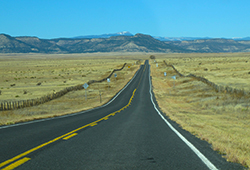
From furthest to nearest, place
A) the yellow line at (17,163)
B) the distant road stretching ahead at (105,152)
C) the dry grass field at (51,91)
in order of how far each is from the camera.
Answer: the dry grass field at (51,91), the distant road stretching ahead at (105,152), the yellow line at (17,163)

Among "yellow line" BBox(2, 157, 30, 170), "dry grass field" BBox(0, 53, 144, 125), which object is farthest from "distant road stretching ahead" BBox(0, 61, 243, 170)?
"dry grass field" BBox(0, 53, 144, 125)

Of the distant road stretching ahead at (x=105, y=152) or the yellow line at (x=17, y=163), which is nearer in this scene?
the yellow line at (x=17, y=163)

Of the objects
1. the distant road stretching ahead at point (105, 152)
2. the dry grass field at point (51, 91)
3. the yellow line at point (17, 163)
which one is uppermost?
the yellow line at point (17, 163)

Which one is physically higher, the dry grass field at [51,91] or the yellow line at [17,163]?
the yellow line at [17,163]

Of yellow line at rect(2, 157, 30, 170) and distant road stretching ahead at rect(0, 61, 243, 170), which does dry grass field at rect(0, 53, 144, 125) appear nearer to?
distant road stretching ahead at rect(0, 61, 243, 170)

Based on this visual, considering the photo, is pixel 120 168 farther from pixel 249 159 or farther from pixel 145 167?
pixel 249 159

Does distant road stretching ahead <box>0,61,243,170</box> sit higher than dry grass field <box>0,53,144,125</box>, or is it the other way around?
distant road stretching ahead <box>0,61,243,170</box>

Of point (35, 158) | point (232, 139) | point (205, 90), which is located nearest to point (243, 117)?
point (232, 139)

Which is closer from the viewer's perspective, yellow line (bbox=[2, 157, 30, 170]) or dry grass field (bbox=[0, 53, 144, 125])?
yellow line (bbox=[2, 157, 30, 170])

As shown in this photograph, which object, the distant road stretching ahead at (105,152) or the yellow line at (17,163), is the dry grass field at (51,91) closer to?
the distant road stretching ahead at (105,152)

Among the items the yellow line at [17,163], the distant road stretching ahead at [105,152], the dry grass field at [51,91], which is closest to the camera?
the yellow line at [17,163]

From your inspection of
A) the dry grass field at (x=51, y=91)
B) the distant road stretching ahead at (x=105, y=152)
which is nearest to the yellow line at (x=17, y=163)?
the distant road stretching ahead at (x=105, y=152)

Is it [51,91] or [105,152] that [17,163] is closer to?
[105,152]

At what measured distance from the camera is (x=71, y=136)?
8.94m
